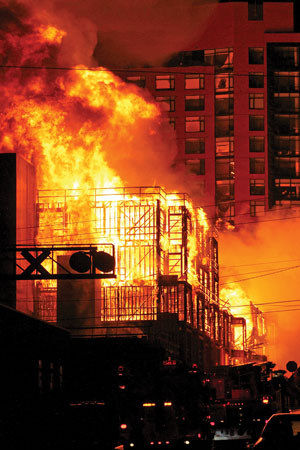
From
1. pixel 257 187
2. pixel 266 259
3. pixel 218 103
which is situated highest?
pixel 218 103

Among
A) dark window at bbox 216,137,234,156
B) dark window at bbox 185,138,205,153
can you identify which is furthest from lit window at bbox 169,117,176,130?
dark window at bbox 216,137,234,156

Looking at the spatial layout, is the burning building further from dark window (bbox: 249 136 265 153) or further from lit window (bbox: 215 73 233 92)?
lit window (bbox: 215 73 233 92)

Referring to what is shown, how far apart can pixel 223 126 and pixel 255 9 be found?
14.8 metres

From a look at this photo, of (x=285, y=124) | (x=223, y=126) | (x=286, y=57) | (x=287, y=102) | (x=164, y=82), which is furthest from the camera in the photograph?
(x=287, y=102)

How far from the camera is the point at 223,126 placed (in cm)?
12962

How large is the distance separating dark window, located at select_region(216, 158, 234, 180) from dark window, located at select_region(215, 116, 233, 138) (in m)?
3.33

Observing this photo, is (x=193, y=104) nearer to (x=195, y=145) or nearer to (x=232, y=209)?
(x=195, y=145)

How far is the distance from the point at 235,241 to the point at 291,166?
58.5ft

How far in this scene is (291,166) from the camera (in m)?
130

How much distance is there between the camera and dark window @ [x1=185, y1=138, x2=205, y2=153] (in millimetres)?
128375

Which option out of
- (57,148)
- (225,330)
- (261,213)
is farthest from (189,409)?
(261,213)

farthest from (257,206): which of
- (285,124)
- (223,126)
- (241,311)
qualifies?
(241,311)

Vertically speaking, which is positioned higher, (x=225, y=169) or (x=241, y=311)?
(x=225, y=169)

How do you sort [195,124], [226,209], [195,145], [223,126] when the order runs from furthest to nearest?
[223,126]
[195,124]
[195,145]
[226,209]
